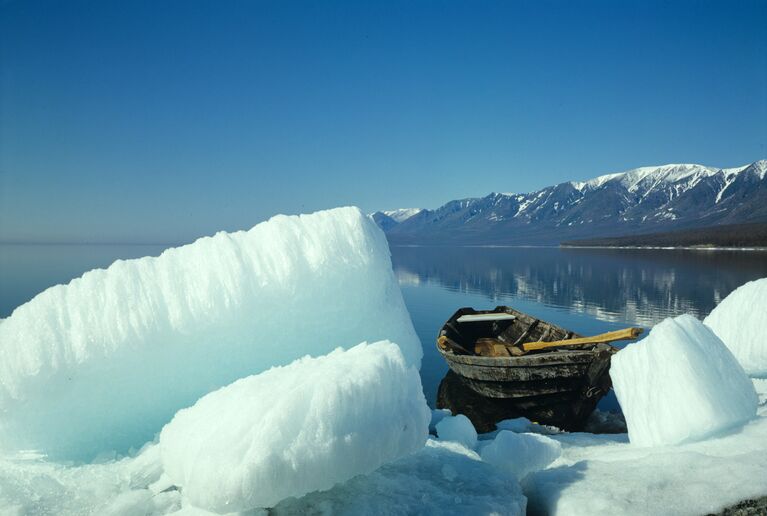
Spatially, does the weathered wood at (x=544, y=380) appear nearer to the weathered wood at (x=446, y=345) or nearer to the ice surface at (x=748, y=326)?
the weathered wood at (x=446, y=345)

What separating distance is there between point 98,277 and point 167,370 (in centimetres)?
184

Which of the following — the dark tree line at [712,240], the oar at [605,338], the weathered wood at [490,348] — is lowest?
the dark tree line at [712,240]

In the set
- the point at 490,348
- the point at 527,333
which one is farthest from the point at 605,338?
the point at 490,348

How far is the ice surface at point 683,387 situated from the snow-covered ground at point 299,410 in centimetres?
2

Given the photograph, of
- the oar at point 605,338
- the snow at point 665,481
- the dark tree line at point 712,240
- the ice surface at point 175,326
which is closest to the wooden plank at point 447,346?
the oar at point 605,338

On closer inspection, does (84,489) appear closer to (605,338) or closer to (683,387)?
(683,387)

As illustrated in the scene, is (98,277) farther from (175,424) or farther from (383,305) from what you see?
(383,305)

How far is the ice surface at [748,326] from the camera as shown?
9648mm

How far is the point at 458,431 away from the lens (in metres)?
7.64

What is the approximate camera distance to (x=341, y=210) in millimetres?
8203

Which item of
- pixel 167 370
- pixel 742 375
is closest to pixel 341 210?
pixel 167 370

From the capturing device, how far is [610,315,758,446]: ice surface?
5.55 m

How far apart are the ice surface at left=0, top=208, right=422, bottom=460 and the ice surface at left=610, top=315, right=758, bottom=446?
4.13 m

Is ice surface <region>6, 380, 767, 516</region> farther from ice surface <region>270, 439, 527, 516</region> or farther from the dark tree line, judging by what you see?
the dark tree line
